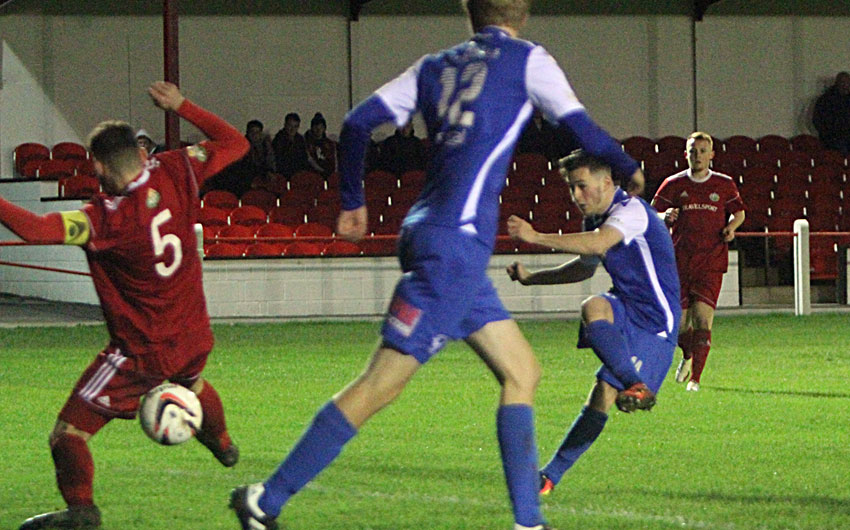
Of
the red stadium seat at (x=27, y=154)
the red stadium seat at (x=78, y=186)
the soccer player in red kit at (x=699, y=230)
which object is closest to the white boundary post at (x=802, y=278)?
the soccer player in red kit at (x=699, y=230)

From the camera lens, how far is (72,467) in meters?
5.30

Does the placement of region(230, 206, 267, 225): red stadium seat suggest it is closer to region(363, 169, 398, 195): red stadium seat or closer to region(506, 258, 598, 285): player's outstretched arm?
region(363, 169, 398, 195): red stadium seat

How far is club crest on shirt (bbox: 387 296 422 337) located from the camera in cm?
460

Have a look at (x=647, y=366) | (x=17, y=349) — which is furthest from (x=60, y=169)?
(x=647, y=366)

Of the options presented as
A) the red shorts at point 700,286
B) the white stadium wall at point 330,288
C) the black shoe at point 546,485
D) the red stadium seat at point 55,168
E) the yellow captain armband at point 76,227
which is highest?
the red stadium seat at point 55,168

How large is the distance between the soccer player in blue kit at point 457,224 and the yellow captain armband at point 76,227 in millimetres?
972

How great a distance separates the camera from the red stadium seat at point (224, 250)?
18609 millimetres

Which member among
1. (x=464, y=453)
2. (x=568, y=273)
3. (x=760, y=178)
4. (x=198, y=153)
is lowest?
(x=464, y=453)

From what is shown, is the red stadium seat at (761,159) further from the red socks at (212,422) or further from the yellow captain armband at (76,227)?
the yellow captain armband at (76,227)

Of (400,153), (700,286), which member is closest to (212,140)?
(700,286)

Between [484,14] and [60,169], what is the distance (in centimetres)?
1628

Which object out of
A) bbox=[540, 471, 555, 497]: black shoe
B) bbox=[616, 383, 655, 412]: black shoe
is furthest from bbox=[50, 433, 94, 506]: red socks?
bbox=[616, 383, 655, 412]: black shoe

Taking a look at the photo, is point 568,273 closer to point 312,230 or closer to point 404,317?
A: point 404,317

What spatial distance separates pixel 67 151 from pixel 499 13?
677 inches
